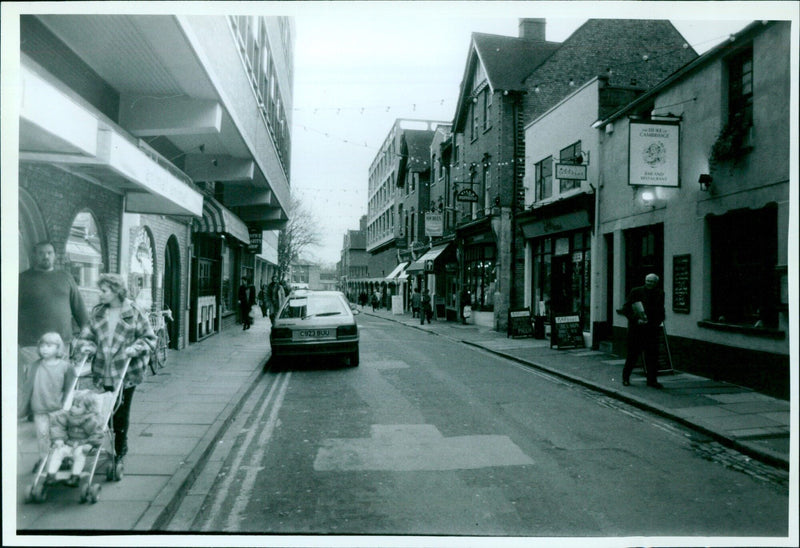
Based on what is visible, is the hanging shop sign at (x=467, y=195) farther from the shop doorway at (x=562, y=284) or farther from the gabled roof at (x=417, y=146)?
the gabled roof at (x=417, y=146)

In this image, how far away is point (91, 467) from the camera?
15.1 ft

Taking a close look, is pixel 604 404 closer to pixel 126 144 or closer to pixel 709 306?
pixel 709 306

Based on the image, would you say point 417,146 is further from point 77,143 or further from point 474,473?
point 474,473

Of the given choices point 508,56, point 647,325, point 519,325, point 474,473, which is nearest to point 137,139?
point 474,473

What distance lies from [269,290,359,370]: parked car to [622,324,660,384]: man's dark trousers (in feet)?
16.3

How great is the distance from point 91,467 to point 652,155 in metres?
9.73

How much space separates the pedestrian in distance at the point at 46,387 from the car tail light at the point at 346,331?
7593mm

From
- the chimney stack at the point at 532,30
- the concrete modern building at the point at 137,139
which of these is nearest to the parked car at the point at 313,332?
the concrete modern building at the point at 137,139

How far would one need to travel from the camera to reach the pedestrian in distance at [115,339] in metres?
4.93

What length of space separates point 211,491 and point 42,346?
1.71 m

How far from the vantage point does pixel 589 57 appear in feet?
76.7

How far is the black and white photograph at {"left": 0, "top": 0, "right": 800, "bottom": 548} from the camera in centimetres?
448

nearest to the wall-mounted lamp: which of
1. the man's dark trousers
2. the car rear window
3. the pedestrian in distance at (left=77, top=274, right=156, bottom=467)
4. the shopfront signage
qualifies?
the man's dark trousers

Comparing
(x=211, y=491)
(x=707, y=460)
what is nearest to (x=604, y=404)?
(x=707, y=460)
